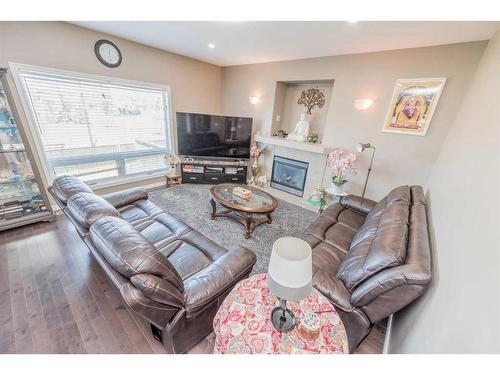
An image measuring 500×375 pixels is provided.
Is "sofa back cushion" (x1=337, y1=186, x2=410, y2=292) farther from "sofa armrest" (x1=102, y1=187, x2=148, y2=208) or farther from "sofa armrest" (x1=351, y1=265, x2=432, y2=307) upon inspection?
"sofa armrest" (x1=102, y1=187, x2=148, y2=208)

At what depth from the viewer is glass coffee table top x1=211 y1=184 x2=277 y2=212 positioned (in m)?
2.56

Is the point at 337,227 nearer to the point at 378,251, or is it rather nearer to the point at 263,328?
the point at 378,251

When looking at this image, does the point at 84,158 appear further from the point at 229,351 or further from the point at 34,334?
the point at 229,351

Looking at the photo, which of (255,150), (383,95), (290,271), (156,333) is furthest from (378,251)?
(255,150)

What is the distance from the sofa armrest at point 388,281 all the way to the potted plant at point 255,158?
3401mm

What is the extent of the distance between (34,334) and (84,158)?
105 inches

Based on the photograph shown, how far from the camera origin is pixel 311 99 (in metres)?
3.82

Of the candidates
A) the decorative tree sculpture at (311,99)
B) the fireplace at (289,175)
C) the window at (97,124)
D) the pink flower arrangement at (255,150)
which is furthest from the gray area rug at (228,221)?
the decorative tree sculpture at (311,99)

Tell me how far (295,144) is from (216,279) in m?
3.02

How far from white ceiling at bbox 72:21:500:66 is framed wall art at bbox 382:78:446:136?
44 cm

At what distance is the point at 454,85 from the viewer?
7.78 ft

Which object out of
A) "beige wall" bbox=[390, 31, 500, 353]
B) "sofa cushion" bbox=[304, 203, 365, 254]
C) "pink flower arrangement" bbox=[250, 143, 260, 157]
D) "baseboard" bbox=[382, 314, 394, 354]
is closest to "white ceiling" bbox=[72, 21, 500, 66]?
"beige wall" bbox=[390, 31, 500, 353]
